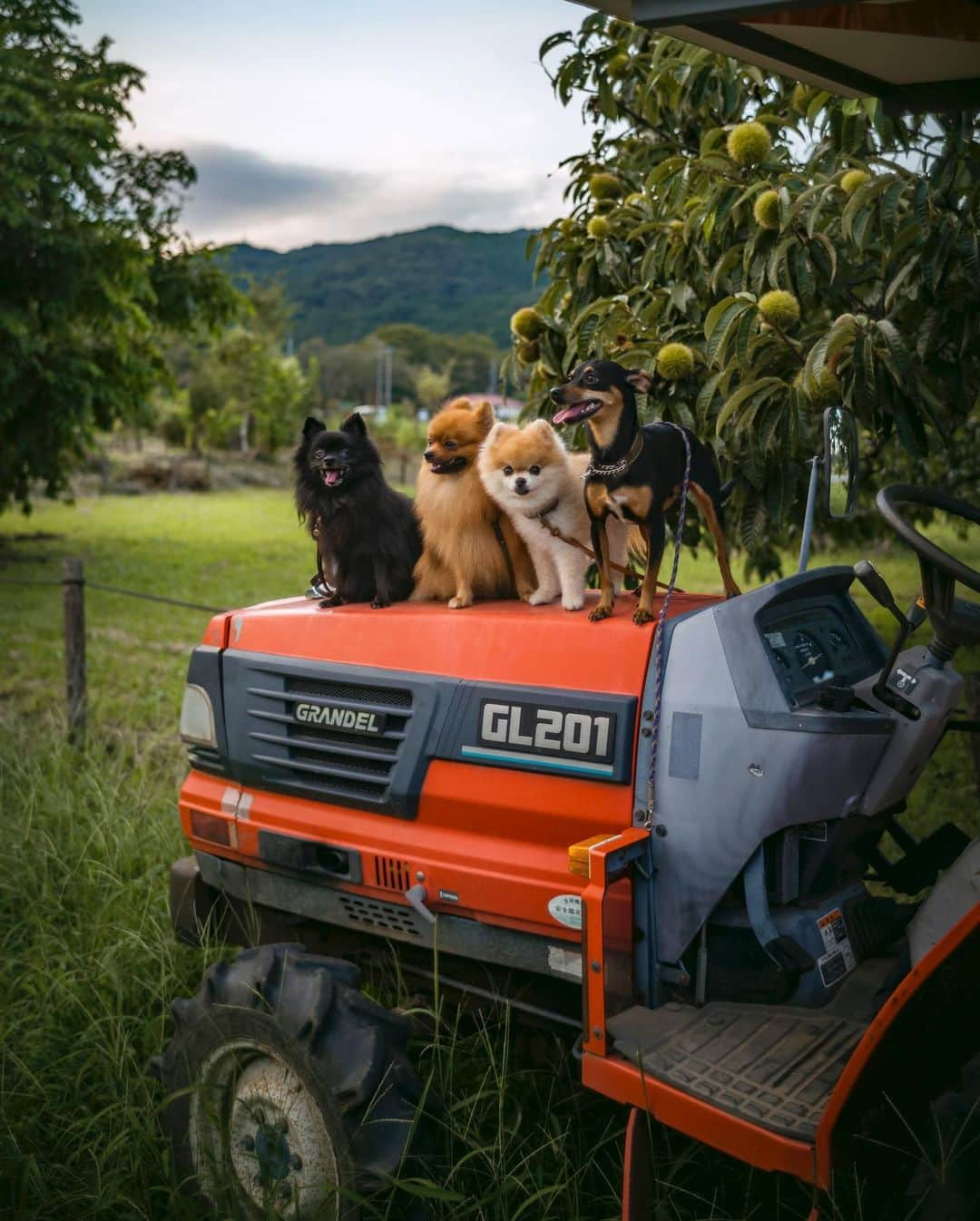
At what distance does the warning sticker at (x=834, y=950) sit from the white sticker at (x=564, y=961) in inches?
17.3

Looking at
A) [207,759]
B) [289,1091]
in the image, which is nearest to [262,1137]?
[289,1091]

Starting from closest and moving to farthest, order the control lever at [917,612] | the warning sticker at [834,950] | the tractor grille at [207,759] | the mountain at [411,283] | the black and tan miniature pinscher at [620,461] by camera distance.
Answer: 1. the control lever at [917,612]
2. the warning sticker at [834,950]
3. the black and tan miniature pinscher at [620,461]
4. the tractor grille at [207,759]
5. the mountain at [411,283]

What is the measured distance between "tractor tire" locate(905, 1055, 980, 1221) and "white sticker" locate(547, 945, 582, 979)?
68 centimetres

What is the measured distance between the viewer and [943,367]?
3.47 meters

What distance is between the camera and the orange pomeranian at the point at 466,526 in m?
2.53

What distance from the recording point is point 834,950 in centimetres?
212

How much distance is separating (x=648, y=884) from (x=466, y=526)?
89 cm

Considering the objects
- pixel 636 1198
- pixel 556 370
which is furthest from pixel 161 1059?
pixel 556 370

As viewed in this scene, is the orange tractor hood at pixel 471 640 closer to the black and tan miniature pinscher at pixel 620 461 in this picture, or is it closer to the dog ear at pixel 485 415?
the black and tan miniature pinscher at pixel 620 461

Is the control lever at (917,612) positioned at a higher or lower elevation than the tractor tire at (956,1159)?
higher

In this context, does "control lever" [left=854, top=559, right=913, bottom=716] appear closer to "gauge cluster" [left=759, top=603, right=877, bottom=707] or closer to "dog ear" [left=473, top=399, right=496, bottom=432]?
"gauge cluster" [left=759, top=603, right=877, bottom=707]

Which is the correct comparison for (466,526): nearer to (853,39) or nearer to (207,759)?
(207,759)

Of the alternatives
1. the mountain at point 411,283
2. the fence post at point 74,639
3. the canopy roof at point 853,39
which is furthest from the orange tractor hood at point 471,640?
the mountain at point 411,283

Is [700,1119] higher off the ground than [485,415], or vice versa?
[485,415]
